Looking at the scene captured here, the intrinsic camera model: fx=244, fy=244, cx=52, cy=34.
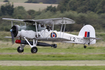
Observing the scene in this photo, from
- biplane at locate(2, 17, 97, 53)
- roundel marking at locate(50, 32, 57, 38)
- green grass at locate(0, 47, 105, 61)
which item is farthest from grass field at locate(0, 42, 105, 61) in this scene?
roundel marking at locate(50, 32, 57, 38)

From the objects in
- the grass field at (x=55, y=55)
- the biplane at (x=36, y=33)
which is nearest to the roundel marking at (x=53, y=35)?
the biplane at (x=36, y=33)

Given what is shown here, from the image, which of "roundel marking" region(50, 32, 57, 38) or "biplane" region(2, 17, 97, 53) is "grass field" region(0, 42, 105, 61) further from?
"roundel marking" region(50, 32, 57, 38)

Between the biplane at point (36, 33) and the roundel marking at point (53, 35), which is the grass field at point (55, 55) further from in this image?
the roundel marking at point (53, 35)

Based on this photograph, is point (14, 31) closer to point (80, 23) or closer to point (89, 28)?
point (89, 28)

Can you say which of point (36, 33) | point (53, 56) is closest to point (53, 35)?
point (36, 33)

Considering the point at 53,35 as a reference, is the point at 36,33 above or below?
above

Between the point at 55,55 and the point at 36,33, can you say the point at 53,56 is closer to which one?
the point at 55,55

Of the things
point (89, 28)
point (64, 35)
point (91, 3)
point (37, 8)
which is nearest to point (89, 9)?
point (91, 3)

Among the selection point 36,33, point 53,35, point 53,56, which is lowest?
point 53,56

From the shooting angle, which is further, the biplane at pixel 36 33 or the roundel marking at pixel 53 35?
the roundel marking at pixel 53 35

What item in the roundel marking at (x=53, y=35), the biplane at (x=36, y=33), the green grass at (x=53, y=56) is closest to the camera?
the green grass at (x=53, y=56)

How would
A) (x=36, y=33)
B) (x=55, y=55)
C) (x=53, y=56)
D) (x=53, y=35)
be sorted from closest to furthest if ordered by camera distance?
(x=53, y=56), (x=55, y=55), (x=36, y=33), (x=53, y=35)

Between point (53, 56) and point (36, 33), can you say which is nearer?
point (53, 56)

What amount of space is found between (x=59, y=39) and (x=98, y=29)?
27926 millimetres
